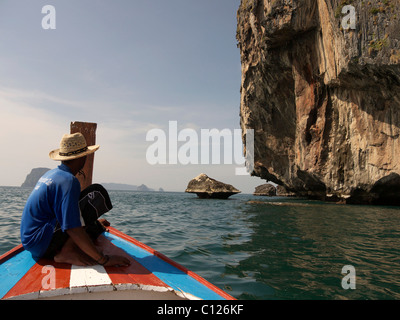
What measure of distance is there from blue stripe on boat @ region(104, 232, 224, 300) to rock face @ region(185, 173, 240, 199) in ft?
114

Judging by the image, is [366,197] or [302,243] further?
[366,197]

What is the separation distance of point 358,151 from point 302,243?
19202 mm

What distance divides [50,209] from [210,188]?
36.4 meters

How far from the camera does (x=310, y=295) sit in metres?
3.78

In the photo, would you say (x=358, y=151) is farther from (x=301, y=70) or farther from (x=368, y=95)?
(x=301, y=70)

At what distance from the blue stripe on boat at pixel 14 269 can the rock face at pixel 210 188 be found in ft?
117

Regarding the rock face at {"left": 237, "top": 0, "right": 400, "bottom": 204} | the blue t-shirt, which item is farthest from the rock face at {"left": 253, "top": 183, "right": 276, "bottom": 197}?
the blue t-shirt

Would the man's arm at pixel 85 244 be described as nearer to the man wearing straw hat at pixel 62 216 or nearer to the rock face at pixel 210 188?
the man wearing straw hat at pixel 62 216

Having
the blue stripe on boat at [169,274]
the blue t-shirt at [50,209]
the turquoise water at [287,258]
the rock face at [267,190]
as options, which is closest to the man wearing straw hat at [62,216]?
the blue t-shirt at [50,209]

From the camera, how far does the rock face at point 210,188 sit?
1535 inches

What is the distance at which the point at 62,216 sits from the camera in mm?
2832

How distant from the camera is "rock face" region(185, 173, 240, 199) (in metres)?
39.0
